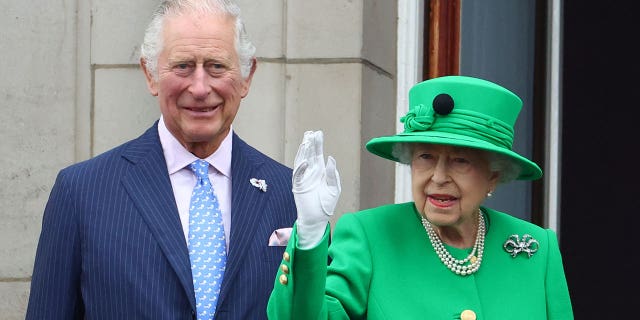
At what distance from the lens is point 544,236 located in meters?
3.60

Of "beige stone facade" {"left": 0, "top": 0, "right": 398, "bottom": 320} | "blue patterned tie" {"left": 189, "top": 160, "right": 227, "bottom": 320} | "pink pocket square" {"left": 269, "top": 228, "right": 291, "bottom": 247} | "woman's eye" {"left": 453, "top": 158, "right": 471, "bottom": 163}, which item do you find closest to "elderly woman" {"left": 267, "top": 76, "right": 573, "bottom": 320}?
"woman's eye" {"left": 453, "top": 158, "right": 471, "bottom": 163}

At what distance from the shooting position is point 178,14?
3453mm

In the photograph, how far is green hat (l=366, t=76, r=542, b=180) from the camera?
134 inches

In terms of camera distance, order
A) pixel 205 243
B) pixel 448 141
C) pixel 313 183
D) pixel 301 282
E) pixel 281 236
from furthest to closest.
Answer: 1. pixel 281 236
2. pixel 205 243
3. pixel 448 141
4. pixel 301 282
5. pixel 313 183

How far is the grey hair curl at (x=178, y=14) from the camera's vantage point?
3.46 meters

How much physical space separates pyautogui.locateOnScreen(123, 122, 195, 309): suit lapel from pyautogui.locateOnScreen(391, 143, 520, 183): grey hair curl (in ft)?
1.97

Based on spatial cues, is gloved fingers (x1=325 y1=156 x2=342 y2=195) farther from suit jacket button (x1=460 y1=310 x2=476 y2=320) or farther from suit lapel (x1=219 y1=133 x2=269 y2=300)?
suit jacket button (x1=460 y1=310 x2=476 y2=320)

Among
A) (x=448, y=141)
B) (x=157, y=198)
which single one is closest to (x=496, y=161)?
(x=448, y=141)

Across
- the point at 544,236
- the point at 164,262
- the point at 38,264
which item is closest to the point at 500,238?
the point at 544,236

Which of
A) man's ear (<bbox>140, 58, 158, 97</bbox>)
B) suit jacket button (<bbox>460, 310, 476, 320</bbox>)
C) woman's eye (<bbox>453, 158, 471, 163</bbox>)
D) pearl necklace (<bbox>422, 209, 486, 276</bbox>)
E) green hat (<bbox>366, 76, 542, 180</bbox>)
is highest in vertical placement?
man's ear (<bbox>140, 58, 158, 97</bbox>)

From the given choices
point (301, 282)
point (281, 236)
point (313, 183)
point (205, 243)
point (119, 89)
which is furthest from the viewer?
point (119, 89)

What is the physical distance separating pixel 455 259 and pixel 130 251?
0.83 m

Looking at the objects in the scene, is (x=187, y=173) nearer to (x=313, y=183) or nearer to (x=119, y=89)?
(x=313, y=183)

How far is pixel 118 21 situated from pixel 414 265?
2579 millimetres
